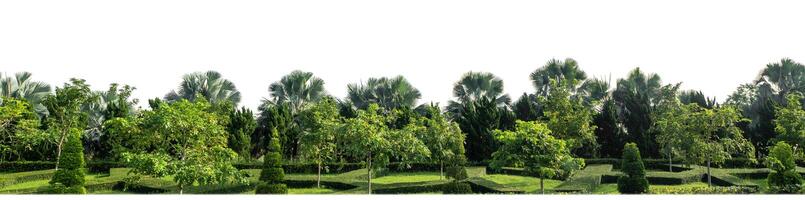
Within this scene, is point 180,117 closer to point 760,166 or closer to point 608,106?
point 608,106

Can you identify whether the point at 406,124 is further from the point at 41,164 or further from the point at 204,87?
the point at 41,164

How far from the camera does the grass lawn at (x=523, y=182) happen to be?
77.1 ft

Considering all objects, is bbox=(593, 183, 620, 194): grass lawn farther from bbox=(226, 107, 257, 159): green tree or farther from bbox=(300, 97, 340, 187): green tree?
bbox=(226, 107, 257, 159): green tree

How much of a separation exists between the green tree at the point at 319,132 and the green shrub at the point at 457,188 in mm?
5190

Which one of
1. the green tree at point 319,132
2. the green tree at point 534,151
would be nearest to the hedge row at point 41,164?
the green tree at point 319,132

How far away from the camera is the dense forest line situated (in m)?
18.2

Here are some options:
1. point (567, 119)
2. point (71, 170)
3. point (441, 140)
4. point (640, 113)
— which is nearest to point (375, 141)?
point (441, 140)

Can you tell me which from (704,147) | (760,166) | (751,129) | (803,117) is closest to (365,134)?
(704,147)

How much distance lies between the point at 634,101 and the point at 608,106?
6.01 feet

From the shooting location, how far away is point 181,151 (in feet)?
59.3

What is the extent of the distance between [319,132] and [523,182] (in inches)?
367

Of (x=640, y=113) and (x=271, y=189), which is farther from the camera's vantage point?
(x=640, y=113)

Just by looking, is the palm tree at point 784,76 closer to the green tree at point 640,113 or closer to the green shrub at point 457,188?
the green tree at point 640,113
